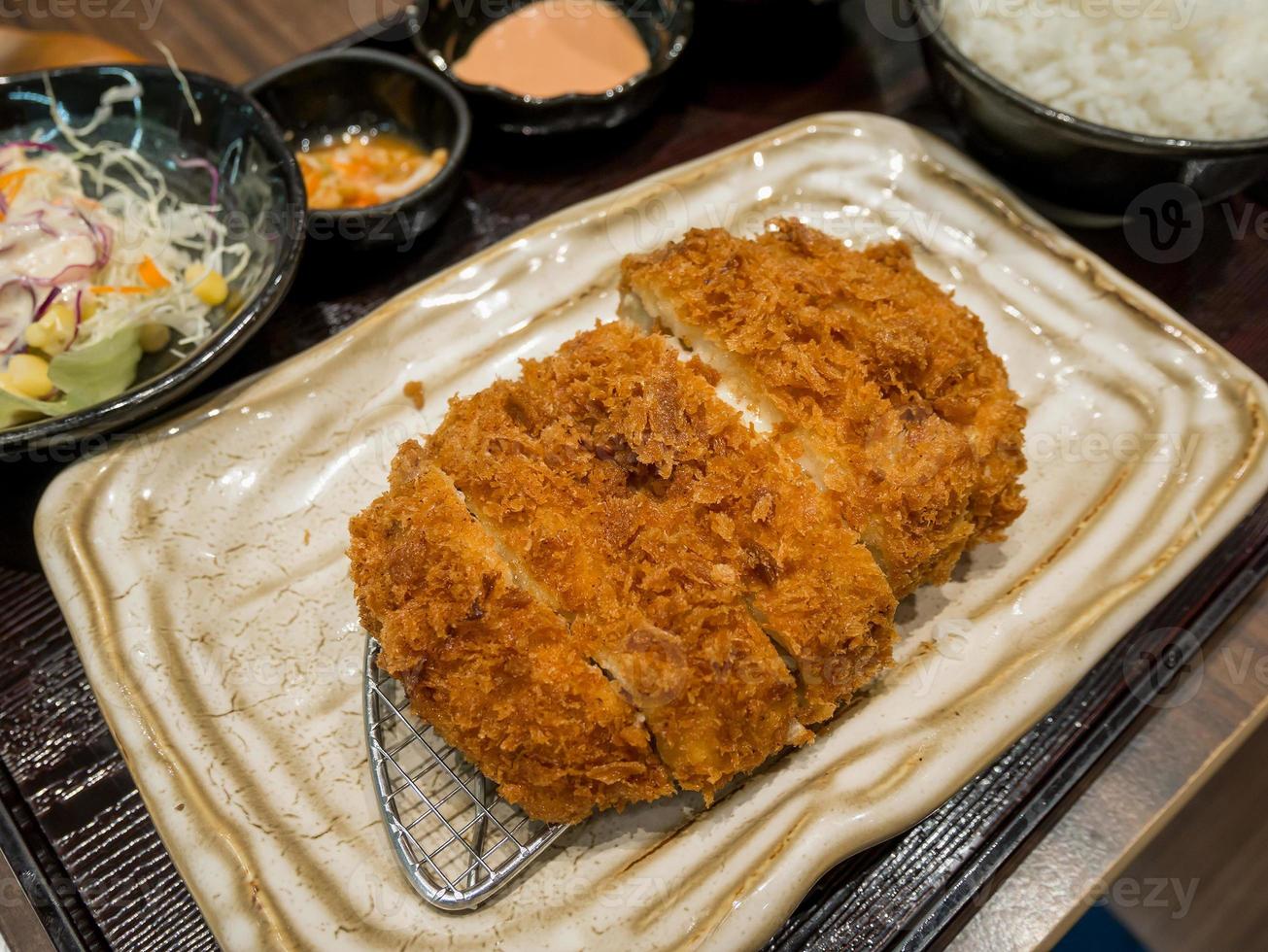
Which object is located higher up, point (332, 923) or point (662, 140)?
point (662, 140)

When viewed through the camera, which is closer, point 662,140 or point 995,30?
point 995,30

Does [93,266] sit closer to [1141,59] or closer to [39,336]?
[39,336]

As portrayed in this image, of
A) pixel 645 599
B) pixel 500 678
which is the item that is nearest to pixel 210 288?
pixel 500 678

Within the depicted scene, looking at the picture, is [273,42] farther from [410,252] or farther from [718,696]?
[718,696]

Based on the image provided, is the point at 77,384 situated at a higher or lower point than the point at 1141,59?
lower

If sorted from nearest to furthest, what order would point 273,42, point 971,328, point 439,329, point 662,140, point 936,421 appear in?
1. point 936,421
2. point 971,328
3. point 439,329
4. point 662,140
5. point 273,42

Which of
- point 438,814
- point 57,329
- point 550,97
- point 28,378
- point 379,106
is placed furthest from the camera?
point 379,106

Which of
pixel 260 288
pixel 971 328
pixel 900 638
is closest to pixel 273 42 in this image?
pixel 260 288
